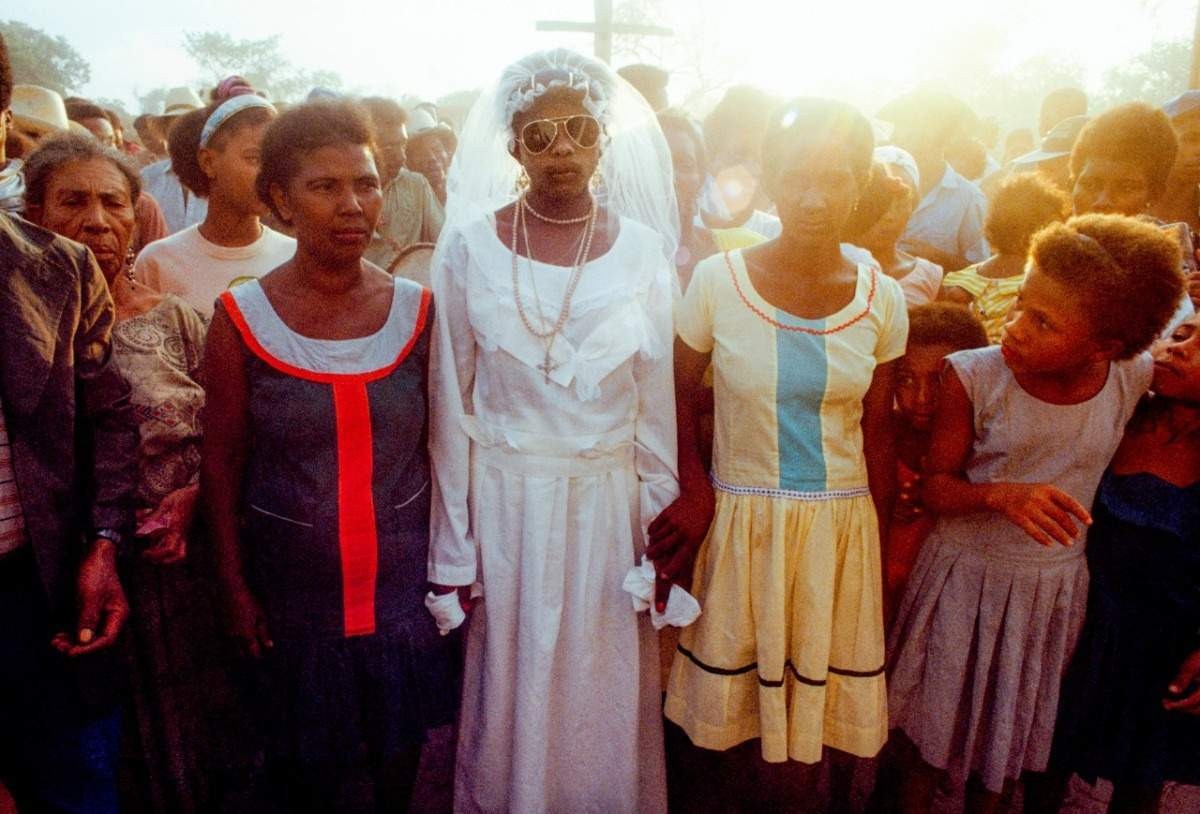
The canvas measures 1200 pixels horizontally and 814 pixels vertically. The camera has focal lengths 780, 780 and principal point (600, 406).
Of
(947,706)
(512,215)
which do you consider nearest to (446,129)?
(512,215)

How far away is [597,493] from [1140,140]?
2.42 m

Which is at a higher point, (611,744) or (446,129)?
(446,129)

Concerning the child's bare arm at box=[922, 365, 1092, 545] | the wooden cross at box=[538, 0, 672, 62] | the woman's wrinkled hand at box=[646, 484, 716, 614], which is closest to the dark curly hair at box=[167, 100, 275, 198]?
the woman's wrinkled hand at box=[646, 484, 716, 614]

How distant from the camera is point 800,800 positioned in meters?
2.39

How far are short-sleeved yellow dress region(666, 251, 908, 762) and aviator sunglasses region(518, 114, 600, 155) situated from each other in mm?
490

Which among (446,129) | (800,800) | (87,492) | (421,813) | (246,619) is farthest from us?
(446,129)

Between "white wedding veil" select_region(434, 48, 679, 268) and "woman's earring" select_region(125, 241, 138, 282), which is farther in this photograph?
"woman's earring" select_region(125, 241, 138, 282)

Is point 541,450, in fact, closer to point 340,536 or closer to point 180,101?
point 340,536

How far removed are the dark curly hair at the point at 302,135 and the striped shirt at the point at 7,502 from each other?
2.80 ft

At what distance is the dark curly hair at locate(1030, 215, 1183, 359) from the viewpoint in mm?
1948

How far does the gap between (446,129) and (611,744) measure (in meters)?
6.84

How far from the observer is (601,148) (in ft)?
7.36

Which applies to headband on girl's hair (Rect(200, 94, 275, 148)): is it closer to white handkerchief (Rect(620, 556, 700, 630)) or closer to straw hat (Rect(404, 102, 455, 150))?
white handkerchief (Rect(620, 556, 700, 630))

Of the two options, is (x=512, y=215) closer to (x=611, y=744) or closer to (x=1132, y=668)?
(x=611, y=744)
